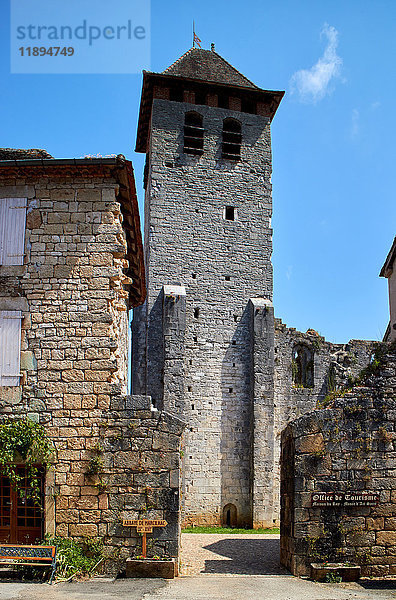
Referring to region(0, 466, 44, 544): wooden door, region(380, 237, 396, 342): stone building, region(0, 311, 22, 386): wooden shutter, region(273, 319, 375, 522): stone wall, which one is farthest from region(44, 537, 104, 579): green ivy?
region(273, 319, 375, 522): stone wall

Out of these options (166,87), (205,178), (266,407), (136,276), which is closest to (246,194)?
(205,178)

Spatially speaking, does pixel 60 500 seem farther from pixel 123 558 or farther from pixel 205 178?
pixel 205 178

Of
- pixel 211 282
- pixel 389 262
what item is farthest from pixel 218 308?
pixel 389 262

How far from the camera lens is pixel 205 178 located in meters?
21.3

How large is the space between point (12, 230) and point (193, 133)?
13.6m

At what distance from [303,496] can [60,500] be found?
3671 mm

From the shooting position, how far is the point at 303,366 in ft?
74.1

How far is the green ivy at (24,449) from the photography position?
28.0 ft

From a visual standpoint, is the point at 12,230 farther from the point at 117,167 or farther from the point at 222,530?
the point at 222,530

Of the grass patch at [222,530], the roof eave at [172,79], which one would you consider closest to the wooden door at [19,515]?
the grass patch at [222,530]

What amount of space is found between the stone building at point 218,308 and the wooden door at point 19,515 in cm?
986

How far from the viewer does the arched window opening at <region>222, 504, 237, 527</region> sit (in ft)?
62.3

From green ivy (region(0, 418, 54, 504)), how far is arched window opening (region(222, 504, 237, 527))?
11494 millimetres

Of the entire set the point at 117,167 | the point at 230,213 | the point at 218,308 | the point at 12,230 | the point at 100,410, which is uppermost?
the point at 230,213
